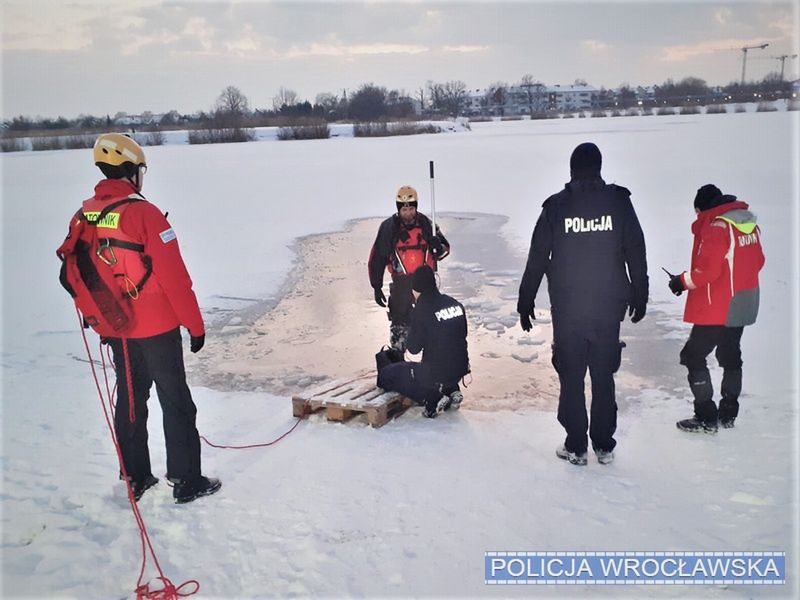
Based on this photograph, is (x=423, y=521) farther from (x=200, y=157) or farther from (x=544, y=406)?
(x=200, y=157)

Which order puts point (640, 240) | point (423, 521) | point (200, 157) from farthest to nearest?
1. point (200, 157)
2. point (640, 240)
3. point (423, 521)

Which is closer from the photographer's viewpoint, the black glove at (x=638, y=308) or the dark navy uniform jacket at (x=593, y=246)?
the dark navy uniform jacket at (x=593, y=246)

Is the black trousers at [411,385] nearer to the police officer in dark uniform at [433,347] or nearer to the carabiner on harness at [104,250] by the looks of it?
the police officer in dark uniform at [433,347]

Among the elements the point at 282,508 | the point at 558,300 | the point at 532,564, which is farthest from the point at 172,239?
the point at 532,564

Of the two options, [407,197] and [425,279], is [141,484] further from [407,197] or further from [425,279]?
[407,197]

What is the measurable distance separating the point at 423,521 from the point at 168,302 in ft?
5.54

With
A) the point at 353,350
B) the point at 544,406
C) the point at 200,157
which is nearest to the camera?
the point at 544,406

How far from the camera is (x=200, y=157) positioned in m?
27.6

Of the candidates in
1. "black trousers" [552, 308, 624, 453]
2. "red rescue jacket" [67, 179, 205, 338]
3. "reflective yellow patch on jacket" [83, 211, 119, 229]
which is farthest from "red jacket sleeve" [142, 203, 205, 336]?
"black trousers" [552, 308, 624, 453]

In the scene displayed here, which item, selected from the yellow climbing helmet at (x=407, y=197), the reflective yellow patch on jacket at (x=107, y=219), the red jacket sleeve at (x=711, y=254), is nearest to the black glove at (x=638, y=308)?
the red jacket sleeve at (x=711, y=254)

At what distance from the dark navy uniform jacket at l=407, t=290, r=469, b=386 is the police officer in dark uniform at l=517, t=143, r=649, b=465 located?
727 millimetres

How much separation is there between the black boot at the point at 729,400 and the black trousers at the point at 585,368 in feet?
2.86

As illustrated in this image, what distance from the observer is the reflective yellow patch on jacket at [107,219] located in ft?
10.3

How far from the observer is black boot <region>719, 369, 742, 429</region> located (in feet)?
13.2
